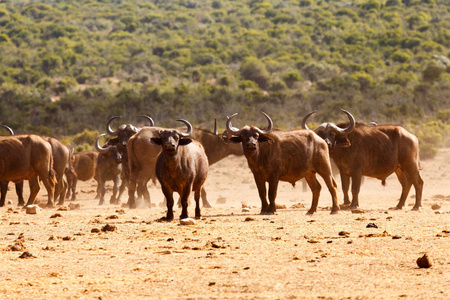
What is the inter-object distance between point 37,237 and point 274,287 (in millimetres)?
5169

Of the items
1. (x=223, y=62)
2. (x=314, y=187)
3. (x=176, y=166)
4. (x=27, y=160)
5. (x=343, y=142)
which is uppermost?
(x=223, y=62)

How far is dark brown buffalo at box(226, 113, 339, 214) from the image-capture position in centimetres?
A: 1431

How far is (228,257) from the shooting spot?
28.6 feet

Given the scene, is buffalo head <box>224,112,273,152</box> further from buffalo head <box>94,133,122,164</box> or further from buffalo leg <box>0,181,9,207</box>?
buffalo leg <box>0,181,9,207</box>

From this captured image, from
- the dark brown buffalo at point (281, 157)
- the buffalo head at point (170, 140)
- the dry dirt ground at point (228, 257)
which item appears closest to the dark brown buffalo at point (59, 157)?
the dry dirt ground at point (228, 257)

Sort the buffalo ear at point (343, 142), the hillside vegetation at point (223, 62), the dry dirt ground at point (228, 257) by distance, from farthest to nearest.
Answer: the hillside vegetation at point (223, 62), the buffalo ear at point (343, 142), the dry dirt ground at point (228, 257)

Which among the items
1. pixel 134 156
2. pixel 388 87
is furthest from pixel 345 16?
pixel 134 156

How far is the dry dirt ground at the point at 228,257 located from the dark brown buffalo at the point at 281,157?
0.67 m

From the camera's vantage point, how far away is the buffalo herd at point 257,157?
1290 cm

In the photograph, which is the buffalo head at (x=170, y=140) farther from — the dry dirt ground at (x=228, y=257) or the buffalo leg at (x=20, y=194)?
the buffalo leg at (x=20, y=194)

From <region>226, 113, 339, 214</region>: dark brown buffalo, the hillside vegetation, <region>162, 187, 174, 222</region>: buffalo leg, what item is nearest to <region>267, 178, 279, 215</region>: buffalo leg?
<region>226, 113, 339, 214</region>: dark brown buffalo

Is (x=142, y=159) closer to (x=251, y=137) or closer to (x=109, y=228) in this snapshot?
(x=251, y=137)

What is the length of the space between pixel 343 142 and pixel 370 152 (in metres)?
0.68

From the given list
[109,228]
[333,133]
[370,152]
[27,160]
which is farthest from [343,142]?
[27,160]
